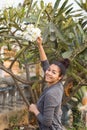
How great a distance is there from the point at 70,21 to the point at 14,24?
617 millimetres

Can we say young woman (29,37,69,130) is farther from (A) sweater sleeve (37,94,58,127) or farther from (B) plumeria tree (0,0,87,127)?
(B) plumeria tree (0,0,87,127)

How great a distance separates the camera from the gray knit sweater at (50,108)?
2.82 metres

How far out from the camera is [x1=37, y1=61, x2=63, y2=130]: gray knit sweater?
2.82m

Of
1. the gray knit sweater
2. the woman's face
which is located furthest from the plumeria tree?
the gray knit sweater

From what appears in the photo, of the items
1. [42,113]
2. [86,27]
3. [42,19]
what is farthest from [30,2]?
[42,113]

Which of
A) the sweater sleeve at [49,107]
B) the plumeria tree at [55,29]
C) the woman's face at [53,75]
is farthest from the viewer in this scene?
the plumeria tree at [55,29]

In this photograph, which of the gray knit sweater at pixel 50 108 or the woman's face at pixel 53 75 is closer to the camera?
the gray knit sweater at pixel 50 108

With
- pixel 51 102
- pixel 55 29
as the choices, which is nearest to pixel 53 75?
pixel 51 102

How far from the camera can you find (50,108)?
9.23ft

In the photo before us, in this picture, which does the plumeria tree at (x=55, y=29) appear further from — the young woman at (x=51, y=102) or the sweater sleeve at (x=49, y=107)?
the sweater sleeve at (x=49, y=107)

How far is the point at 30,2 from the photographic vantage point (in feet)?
14.1

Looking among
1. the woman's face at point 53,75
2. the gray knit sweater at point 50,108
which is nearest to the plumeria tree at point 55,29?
the woman's face at point 53,75

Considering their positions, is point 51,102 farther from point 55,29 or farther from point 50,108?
point 55,29

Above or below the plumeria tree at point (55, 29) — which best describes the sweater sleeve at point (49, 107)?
below
